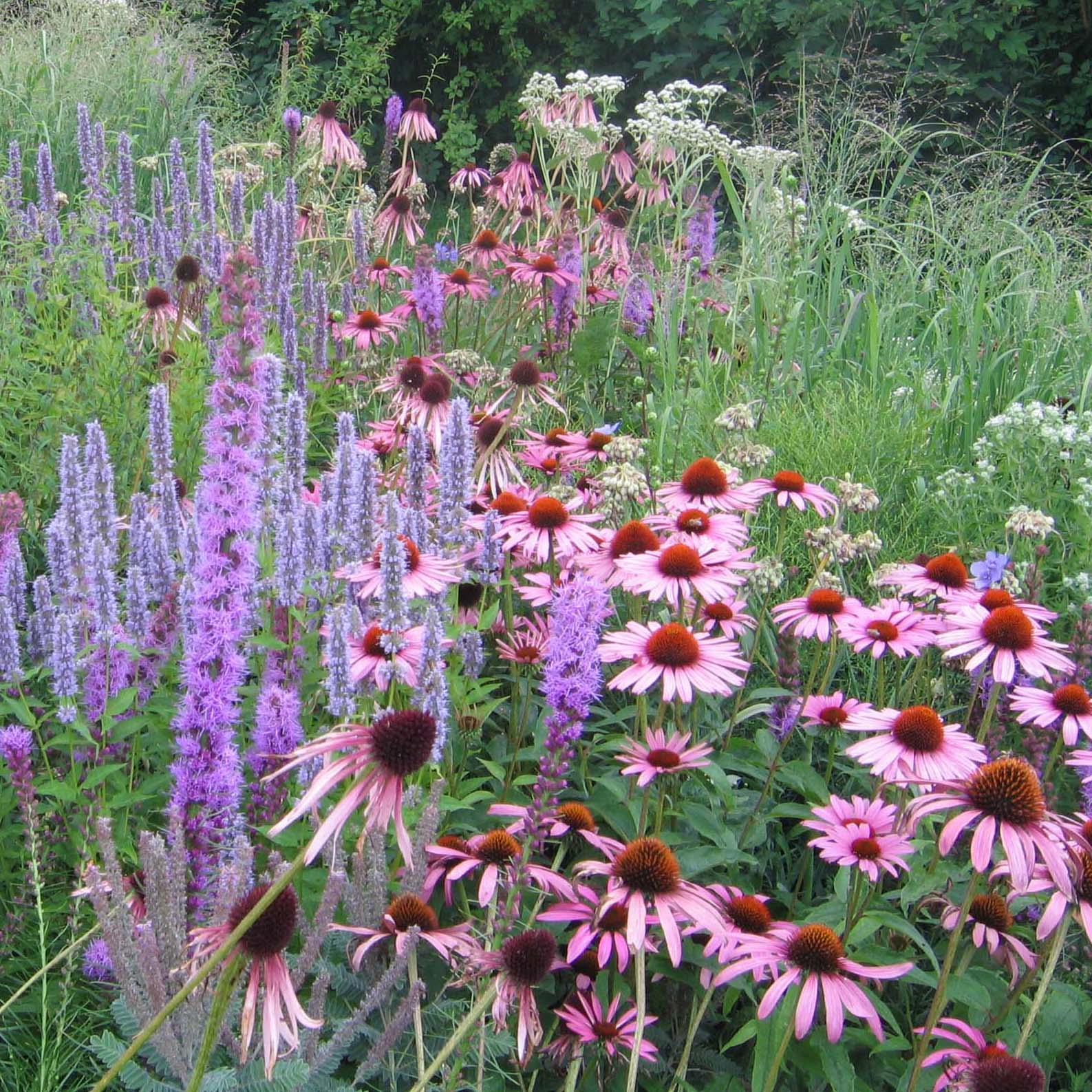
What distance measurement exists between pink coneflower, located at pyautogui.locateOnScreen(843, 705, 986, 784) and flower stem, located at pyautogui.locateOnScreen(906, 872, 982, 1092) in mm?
182

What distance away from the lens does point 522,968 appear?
1.56 metres

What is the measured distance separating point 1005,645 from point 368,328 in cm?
277

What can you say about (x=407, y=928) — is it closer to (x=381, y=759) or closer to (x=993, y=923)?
(x=381, y=759)

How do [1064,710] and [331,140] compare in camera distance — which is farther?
[331,140]

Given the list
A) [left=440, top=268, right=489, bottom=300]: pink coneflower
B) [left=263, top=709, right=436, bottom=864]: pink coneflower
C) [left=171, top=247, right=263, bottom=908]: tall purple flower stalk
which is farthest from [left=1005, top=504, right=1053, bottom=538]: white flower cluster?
[left=440, top=268, right=489, bottom=300]: pink coneflower

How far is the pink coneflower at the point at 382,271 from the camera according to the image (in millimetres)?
4609

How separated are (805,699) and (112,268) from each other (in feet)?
9.90

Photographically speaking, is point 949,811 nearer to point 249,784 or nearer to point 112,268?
point 249,784

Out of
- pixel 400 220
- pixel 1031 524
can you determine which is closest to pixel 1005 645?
pixel 1031 524

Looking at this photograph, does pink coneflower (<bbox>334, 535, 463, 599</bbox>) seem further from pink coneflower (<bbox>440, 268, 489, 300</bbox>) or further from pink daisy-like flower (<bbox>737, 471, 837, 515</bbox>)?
pink coneflower (<bbox>440, 268, 489, 300</bbox>)

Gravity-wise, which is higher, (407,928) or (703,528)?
(703,528)

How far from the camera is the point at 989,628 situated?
2.03 metres

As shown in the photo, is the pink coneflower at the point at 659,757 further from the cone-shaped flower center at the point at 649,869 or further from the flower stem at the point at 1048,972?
the flower stem at the point at 1048,972

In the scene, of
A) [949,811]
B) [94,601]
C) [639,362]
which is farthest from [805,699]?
[639,362]
